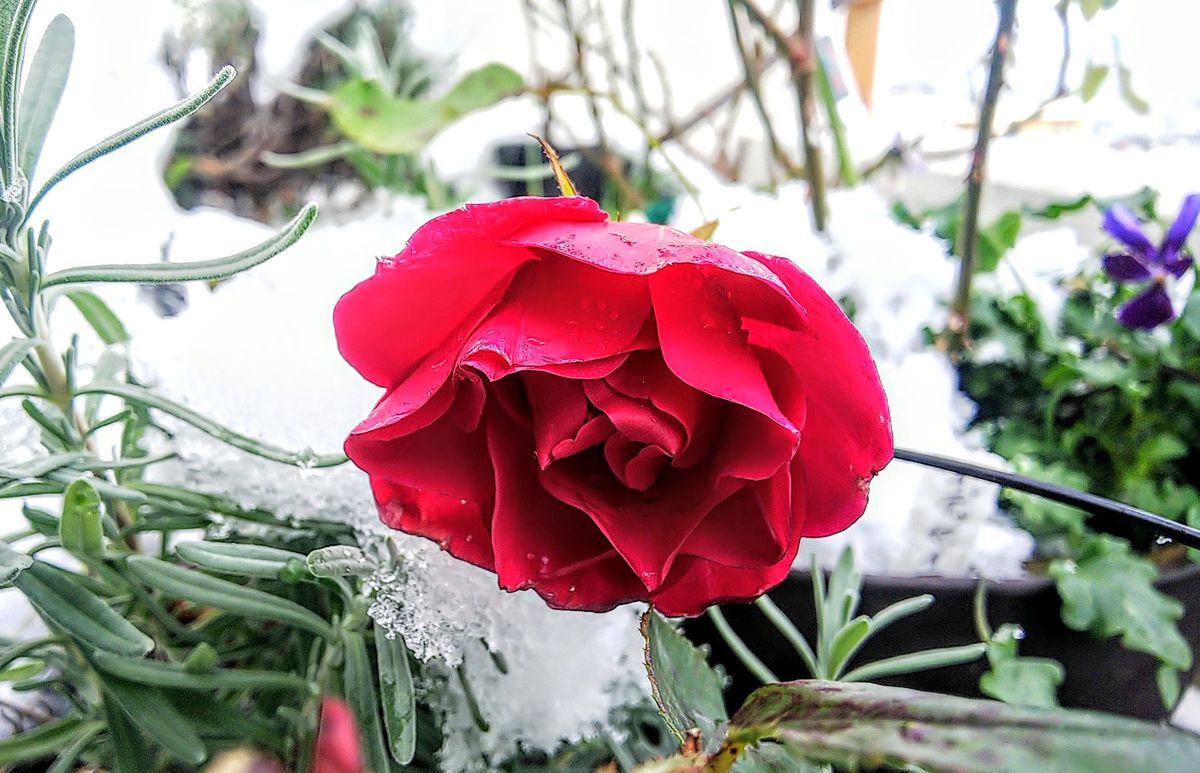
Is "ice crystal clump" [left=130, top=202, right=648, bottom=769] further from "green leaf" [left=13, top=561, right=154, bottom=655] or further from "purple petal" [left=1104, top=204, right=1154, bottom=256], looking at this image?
"purple petal" [left=1104, top=204, right=1154, bottom=256]

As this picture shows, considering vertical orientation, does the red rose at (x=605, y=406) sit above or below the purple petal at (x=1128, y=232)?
above

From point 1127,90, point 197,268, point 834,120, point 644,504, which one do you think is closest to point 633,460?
point 644,504

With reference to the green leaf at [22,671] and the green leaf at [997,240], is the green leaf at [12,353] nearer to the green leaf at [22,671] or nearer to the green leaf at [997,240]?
the green leaf at [22,671]

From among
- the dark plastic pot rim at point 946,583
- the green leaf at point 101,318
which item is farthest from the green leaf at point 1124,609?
the green leaf at point 101,318

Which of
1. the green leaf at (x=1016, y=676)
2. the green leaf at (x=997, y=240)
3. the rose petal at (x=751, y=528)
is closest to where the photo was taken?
the rose petal at (x=751, y=528)

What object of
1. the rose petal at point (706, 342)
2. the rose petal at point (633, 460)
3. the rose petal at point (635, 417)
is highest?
the rose petal at point (706, 342)

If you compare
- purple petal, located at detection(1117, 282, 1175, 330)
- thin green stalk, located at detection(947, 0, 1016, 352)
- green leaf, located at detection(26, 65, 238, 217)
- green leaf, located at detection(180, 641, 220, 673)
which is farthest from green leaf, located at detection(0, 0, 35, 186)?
purple petal, located at detection(1117, 282, 1175, 330)
